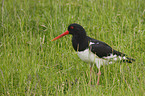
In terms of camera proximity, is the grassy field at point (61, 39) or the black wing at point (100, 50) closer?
the grassy field at point (61, 39)

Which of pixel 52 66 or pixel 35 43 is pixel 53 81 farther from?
pixel 35 43

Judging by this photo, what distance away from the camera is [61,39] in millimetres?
5598

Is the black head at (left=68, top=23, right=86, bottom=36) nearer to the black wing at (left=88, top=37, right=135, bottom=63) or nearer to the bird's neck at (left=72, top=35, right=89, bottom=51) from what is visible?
the bird's neck at (left=72, top=35, right=89, bottom=51)

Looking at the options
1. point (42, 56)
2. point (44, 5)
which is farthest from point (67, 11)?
point (42, 56)

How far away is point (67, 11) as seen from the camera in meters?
6.50

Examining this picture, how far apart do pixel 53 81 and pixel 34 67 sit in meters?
0.41

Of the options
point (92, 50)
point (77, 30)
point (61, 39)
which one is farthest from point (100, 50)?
point (61, 39)

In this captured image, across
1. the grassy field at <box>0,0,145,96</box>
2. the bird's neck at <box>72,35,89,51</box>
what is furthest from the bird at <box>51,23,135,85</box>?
the grassy field at <box>0,0,145,96</box>

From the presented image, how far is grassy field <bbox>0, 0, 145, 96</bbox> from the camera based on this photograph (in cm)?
409

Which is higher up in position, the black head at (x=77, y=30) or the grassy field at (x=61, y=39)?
the black head at (x=77, y=30)

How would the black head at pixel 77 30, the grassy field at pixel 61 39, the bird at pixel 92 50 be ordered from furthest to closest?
the black head at pixel 77 30, the bird at pixel 92 50, the grassy field at pixel 61 39

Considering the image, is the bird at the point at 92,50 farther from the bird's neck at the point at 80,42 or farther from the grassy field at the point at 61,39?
the grassy field at the point at 61,39

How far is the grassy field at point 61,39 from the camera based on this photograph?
4.09m

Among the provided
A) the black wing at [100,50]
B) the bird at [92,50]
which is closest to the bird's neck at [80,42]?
the bird at [92,50]
